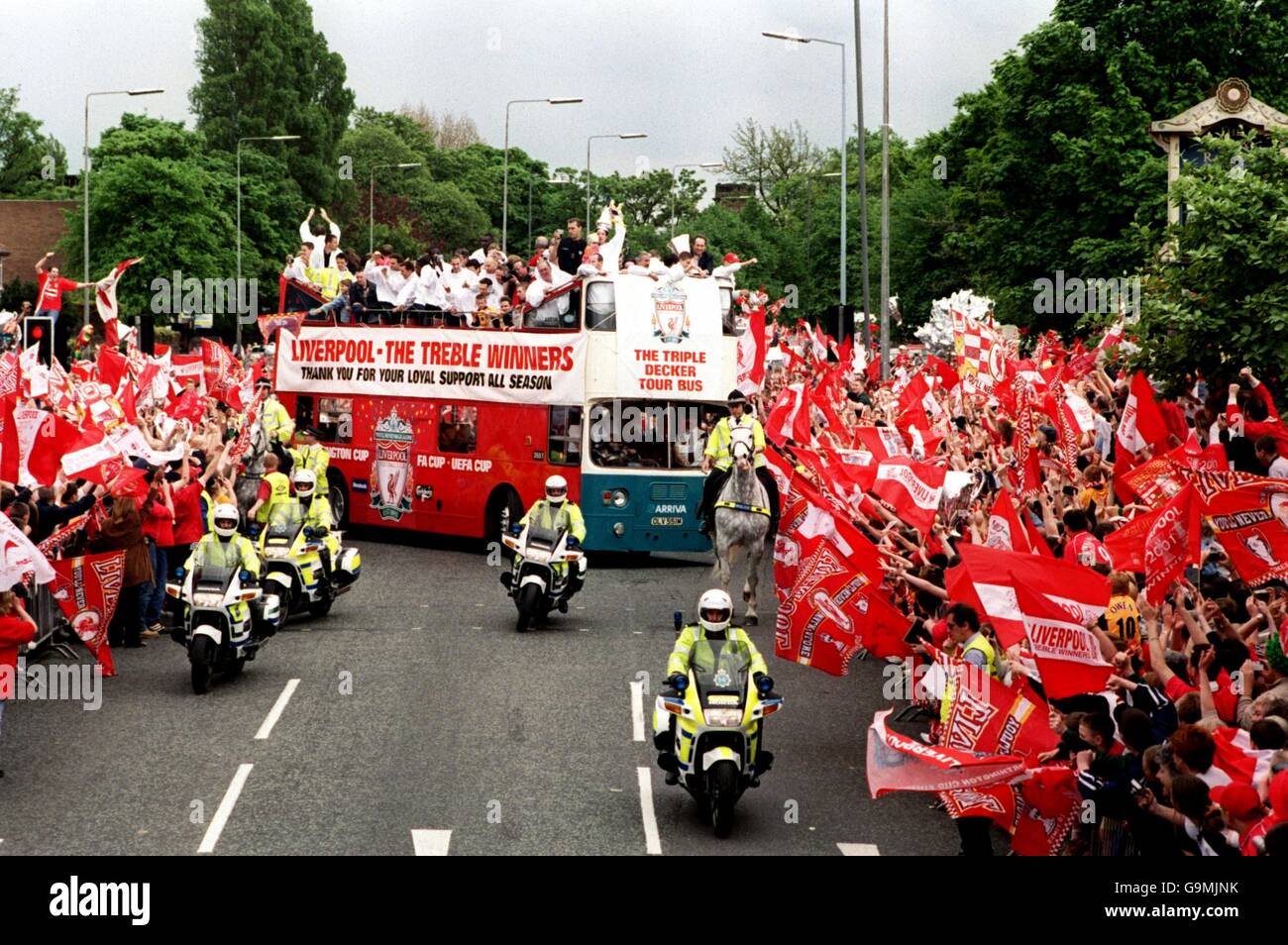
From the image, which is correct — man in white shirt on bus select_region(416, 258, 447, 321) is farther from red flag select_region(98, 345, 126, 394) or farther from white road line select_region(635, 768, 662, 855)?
white road line select_region(635, 768, 662, 855)

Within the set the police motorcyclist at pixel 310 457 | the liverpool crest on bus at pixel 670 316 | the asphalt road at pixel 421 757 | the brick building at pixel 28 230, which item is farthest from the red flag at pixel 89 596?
the brick building at pixel 28 230

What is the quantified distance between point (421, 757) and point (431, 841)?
8.27 ft

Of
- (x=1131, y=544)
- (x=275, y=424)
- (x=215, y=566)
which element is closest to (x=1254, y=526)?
(x=1131, y=544)

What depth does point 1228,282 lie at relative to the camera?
1688 cm

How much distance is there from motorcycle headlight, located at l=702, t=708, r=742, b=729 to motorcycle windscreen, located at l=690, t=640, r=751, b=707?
54mm

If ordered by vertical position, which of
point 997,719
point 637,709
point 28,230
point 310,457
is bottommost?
point 637,709

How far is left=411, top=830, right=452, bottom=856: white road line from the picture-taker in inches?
459

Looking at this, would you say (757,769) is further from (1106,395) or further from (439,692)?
(1106,395)

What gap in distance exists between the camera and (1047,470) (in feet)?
57.8

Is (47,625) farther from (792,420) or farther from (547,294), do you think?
(547,294)

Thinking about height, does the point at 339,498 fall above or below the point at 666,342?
below

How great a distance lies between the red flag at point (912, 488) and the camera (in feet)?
50.1

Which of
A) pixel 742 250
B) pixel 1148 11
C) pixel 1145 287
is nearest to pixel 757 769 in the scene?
pixel 1145 287

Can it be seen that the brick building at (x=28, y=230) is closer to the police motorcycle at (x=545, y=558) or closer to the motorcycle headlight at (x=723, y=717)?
the police motorcycle at (x=545, y=558)
